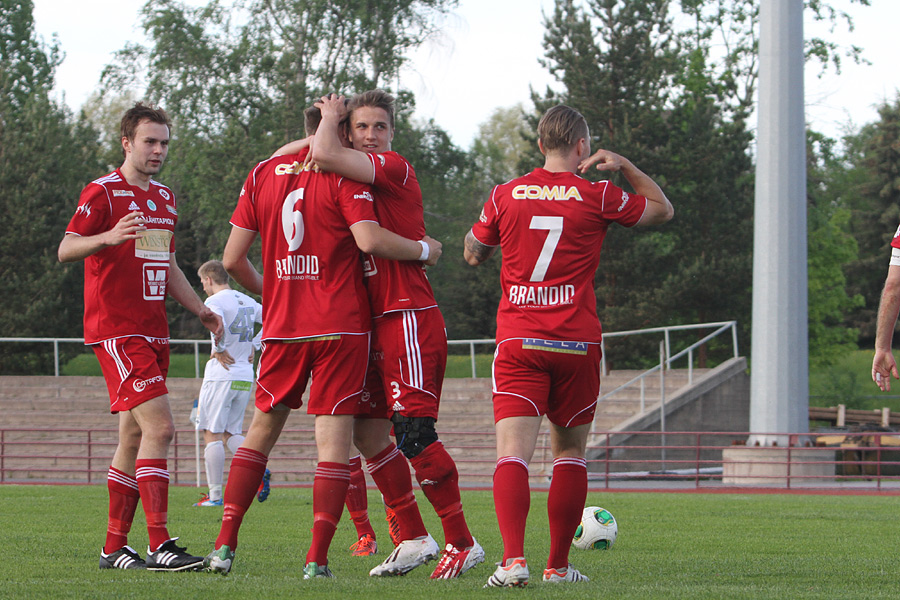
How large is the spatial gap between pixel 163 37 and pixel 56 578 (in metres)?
34.4

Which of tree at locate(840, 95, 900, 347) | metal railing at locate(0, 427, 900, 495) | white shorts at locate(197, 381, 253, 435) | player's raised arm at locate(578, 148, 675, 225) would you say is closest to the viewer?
player's raised arm at locate(578, 148, 675, 225)

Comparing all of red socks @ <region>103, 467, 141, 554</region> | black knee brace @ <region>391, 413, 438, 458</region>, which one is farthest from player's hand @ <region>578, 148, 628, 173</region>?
red socks @ <region>103, 467, 141, 554</region>

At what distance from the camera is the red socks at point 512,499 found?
4758 millimetres

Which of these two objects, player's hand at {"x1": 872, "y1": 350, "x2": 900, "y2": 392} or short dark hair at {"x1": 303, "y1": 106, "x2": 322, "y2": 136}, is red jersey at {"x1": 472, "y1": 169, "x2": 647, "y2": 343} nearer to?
short dark hair at {"x1": 303, "y1": 106, "x2": 322, "y2": 136}

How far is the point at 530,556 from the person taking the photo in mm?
6301

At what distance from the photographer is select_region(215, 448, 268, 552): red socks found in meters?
4.99

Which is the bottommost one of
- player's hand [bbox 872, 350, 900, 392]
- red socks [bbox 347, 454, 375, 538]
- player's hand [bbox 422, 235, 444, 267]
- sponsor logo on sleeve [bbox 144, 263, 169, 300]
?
red socks [bbox 347, 454, 375, 538]

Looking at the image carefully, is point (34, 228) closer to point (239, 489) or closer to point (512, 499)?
point (239, 489)

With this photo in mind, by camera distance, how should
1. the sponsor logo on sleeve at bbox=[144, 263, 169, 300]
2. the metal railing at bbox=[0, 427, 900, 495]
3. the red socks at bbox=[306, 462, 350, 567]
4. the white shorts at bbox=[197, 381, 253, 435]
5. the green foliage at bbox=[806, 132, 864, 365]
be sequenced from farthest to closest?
1. the green foliage at bbox=[806, 132, 864, 365]
2. the metal railing at bbox=[0, 427, 900, 495]
3. the white shorts at bbox=[197, 381, 253, 435]
4. the sponsor logo on sleeve at bbox=[144, 263, 169, 300]
5. the red socks at bbox=[306, 462, 350, 567]

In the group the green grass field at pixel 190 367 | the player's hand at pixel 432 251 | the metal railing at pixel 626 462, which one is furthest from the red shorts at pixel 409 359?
the green grass field at pixel 190 367

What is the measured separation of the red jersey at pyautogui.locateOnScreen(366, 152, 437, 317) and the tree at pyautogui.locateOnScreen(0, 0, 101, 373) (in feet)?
102

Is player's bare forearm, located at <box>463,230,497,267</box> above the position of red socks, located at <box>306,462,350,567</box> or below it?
above

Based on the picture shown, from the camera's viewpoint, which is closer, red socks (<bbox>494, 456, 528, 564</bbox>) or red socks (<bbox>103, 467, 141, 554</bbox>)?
red socks (<bbox>494, 456, 528, 564</bbox>)

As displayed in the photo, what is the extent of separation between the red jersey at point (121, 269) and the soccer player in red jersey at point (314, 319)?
0.81 m
